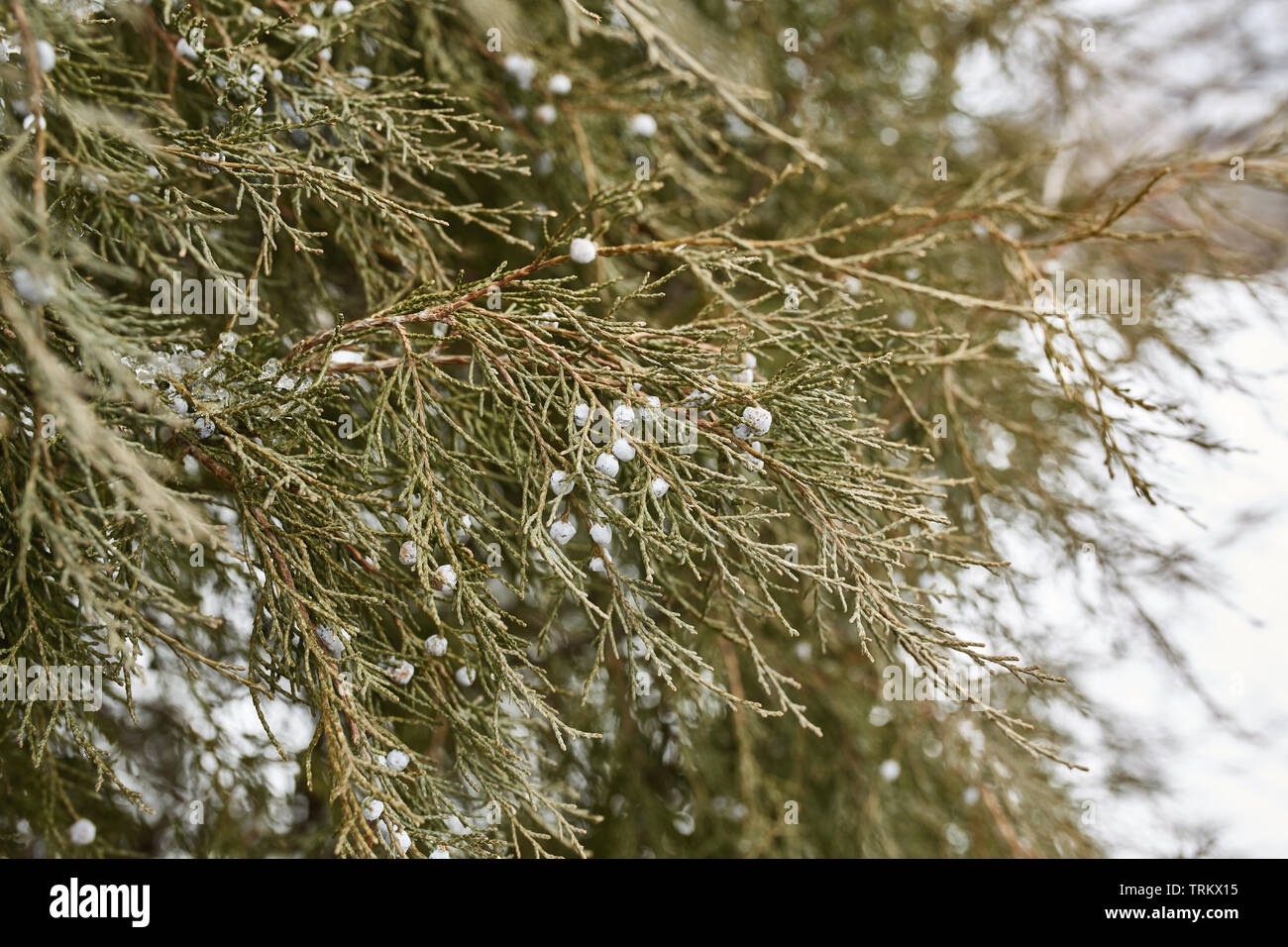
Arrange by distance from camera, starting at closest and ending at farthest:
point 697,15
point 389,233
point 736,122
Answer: point 389,233, point 697,15, point 736,122

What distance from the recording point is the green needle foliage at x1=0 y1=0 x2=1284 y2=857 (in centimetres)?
104

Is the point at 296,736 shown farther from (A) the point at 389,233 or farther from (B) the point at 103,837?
(A) the point at 389,233

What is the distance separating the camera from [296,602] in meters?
1.05

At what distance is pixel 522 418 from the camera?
1.10 m

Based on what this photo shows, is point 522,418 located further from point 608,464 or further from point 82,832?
point 82,832

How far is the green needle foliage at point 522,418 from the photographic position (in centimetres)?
104

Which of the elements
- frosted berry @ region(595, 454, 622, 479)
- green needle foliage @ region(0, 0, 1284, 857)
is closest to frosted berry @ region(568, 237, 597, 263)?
green needle foliage @ region(0, 0, 1284, 857)

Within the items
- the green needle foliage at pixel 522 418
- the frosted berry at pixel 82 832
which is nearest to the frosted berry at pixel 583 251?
the green needle foliage at pixel 522 418

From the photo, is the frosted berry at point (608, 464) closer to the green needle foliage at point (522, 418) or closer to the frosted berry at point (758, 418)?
the green needle foliage at point (522, 418)

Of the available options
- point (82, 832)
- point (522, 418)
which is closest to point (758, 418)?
point (522, 418)

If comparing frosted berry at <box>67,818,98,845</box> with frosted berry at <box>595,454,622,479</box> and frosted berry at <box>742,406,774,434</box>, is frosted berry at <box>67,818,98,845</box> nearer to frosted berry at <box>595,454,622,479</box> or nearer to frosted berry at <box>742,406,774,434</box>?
frosted berry at <box>595,454,622,479</box>
